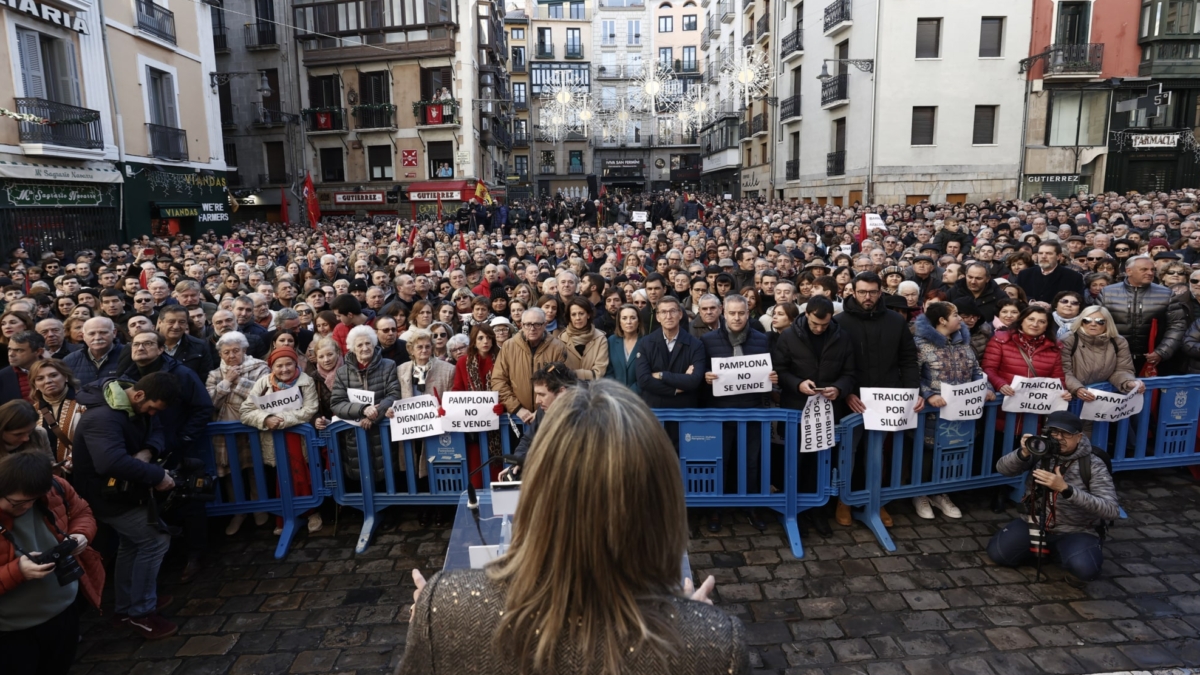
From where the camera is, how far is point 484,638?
148 centimetres

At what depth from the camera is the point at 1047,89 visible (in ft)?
85.2

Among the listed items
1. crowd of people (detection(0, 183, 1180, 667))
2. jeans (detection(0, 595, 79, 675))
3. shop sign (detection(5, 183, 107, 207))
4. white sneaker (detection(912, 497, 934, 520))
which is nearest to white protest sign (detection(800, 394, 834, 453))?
crowd of people (detection(0, 183, 1180, 667))

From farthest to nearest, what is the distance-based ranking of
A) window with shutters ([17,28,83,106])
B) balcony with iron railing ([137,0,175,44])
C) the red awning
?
the red awning → balcony with iron railing ([137,0,175,44]) → window with shutters ([17,28,83,106])

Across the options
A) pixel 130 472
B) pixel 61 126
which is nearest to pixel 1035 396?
pixel 130 472

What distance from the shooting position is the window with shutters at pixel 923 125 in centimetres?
2631

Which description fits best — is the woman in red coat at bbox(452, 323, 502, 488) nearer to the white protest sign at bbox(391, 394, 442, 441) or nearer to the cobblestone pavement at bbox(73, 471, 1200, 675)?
the white protest sign at bbox(391, 394, 442, 441)

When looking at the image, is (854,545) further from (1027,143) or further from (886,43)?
(1027,143)

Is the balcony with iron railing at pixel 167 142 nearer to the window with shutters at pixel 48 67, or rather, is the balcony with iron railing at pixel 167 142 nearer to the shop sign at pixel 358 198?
the window with shutters at pixel 48 67

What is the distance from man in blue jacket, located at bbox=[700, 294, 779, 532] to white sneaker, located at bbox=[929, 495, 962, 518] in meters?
1.51

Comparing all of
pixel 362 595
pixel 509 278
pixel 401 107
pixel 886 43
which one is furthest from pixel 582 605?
pixel 401 107

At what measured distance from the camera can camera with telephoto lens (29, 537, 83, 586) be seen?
3.25 metres

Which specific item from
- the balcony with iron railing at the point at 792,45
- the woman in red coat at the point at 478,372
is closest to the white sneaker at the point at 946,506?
the woman in red coat at the point at 478,372

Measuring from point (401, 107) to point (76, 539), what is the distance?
32.5 m

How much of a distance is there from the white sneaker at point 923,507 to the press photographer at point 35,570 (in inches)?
226
